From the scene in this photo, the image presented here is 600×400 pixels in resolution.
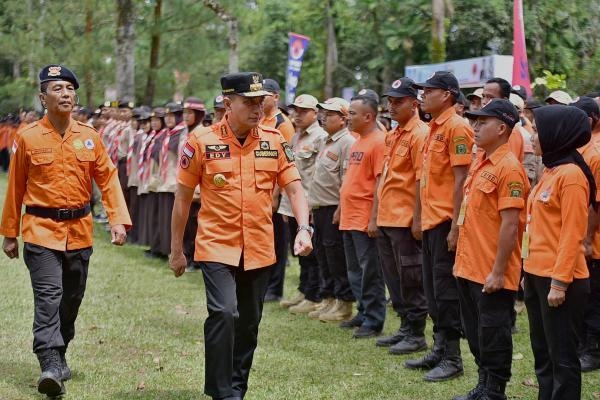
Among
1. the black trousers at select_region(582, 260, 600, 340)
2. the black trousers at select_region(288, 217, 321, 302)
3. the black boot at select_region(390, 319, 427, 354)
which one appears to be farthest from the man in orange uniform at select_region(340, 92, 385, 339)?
the black trousers at select_region(582, 260, 600, 340)

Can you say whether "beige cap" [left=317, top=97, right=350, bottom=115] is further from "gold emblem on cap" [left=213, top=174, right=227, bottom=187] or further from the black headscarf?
the black headscarf

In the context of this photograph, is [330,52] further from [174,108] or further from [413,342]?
[413,342]

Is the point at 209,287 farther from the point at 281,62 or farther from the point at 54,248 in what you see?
the point at 281,62

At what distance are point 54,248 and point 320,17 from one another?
24724mm

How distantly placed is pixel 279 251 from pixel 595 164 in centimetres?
416

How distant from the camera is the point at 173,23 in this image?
23.3 m

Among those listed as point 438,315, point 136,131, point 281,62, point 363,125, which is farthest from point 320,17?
point 438,315

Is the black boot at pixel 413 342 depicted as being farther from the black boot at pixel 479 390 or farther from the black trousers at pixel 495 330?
the black trousers at pixel 495 330

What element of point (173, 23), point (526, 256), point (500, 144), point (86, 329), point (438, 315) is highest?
point (173, 23)

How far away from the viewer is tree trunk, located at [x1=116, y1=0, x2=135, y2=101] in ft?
70.2

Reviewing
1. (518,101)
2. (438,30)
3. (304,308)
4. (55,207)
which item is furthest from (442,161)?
(438,30)

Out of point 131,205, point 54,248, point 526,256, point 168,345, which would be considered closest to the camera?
point 526,256

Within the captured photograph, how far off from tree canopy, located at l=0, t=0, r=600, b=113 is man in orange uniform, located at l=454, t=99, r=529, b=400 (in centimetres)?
1161

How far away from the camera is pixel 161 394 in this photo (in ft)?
21.6
